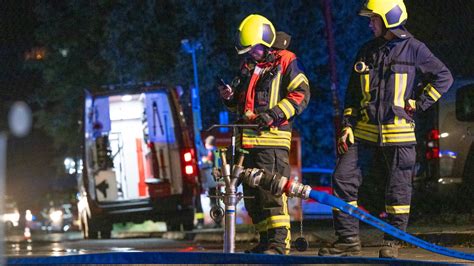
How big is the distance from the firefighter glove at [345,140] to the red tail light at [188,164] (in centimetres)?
1024

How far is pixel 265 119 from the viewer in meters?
8.76

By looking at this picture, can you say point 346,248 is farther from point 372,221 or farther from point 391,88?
point 391,88

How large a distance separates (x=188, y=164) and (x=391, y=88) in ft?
34.3

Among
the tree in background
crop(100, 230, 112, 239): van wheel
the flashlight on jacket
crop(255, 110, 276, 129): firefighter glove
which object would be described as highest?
the tree in background

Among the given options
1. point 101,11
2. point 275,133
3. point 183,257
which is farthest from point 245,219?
point 101,11

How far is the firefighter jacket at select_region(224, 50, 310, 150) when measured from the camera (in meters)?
9.03

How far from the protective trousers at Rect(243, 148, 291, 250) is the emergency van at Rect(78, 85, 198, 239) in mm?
9607

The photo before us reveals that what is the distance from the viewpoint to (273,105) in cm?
911

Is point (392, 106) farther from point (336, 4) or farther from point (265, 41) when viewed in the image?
point (336, 4)

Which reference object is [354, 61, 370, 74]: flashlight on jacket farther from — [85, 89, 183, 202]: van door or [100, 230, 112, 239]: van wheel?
[100, 230, 112, 239]: van wheel

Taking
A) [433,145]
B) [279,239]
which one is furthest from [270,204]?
[433,145]

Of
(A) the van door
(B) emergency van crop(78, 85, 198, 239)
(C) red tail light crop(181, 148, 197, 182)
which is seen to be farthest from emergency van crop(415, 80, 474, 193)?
(A) the van door

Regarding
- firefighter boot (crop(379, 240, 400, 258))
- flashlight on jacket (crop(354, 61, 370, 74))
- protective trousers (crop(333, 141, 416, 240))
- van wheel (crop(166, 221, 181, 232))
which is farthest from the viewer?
van wheel (crop(166, 221, 181, 232))

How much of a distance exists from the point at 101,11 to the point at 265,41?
26.3 m
